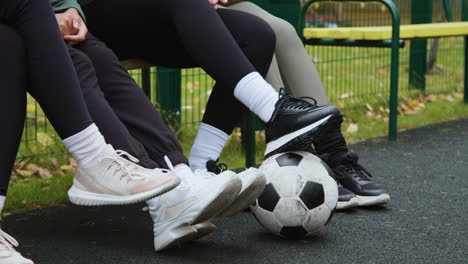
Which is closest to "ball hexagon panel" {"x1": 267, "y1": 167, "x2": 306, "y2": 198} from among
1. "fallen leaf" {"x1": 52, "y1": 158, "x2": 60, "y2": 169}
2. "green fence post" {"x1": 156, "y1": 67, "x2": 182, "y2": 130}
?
"fallen leaf" {"x1": 52, "y1": 158, "x2": 60, "y2": 169}

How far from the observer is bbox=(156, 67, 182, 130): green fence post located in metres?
4.54

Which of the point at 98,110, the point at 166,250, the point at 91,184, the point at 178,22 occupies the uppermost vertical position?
the point at 178,22

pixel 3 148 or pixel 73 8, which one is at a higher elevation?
pixel 73 8

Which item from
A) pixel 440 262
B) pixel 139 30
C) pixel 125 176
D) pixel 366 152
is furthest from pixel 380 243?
pixel 366 152

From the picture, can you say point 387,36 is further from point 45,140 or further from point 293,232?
point 293,232

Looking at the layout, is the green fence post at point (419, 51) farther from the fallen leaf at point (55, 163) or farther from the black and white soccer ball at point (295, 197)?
the black and white soccer ball at point (295, 197)

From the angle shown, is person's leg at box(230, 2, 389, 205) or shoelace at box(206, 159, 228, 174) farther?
person's leg at box(230, 2, 389, 205)

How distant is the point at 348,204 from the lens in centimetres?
295

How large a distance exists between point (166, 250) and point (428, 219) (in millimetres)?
986

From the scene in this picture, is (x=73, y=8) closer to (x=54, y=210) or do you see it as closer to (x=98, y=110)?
(x=98, y=110)

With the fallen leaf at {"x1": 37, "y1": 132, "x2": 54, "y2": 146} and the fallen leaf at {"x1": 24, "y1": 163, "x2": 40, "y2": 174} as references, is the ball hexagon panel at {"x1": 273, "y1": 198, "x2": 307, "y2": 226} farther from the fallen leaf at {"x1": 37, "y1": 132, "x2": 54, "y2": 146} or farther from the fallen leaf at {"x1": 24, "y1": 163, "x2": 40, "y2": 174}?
the fallen leaf at {"x1": 37, "y1": 132, "x2": 54, "y2": 146}

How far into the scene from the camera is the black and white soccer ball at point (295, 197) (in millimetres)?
2510

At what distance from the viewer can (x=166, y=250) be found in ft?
8.08

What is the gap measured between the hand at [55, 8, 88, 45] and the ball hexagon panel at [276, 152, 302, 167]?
0.73 m
